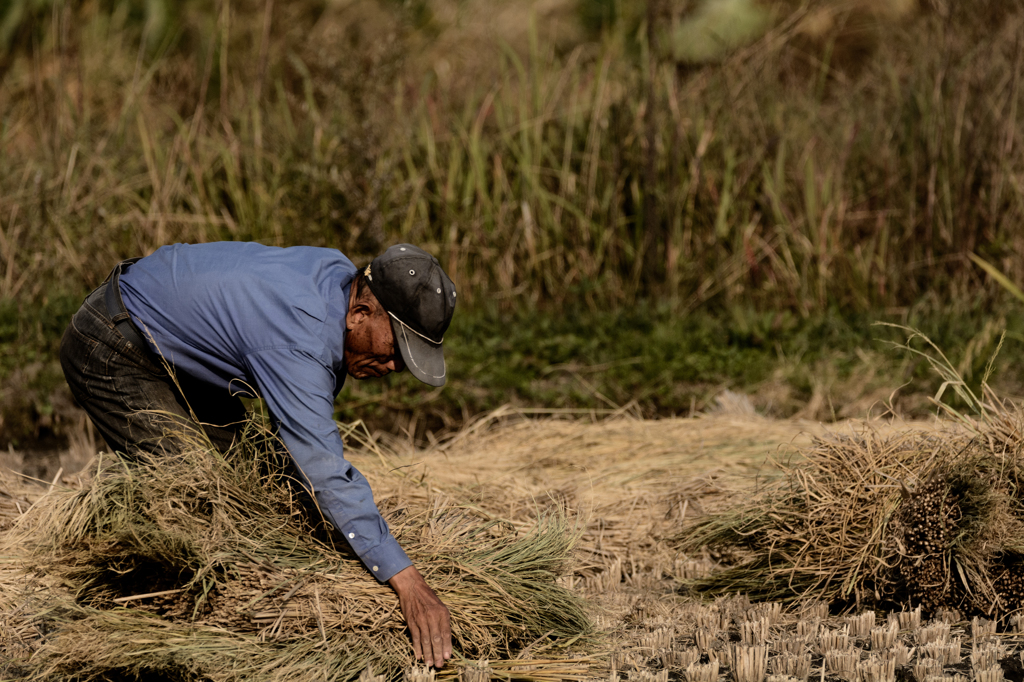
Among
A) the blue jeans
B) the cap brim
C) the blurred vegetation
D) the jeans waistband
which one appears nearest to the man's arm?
the cap brim

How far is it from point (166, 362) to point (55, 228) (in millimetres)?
3323

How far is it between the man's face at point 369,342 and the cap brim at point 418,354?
3 cm

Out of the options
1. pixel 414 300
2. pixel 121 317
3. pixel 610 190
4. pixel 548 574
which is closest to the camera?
pixel 414 300

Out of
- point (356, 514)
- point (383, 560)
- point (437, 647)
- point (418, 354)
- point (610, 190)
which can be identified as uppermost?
point (418, 354)

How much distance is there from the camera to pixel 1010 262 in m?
6.02

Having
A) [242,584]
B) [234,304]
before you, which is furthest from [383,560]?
[234,304]

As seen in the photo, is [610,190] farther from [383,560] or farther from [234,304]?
[383,560]

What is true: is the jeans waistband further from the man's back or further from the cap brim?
the cap brim

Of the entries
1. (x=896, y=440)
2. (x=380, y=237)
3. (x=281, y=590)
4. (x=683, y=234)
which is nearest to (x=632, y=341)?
(x=683, y=234)

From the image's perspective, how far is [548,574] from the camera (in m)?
2.90

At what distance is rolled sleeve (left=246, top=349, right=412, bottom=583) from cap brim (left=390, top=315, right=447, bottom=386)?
0.30 metres

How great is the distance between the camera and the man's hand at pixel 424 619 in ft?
8.18

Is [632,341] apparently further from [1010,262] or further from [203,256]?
[203,256]

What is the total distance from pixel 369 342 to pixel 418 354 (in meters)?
0.15
